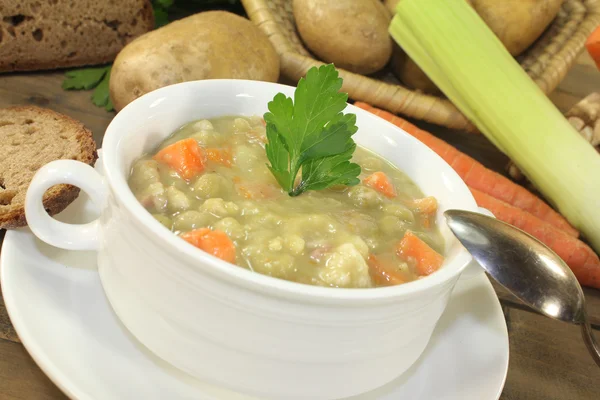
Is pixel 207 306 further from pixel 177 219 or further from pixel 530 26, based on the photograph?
Result: pixel 530 26

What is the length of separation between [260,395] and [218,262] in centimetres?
38

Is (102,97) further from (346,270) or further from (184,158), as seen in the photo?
(346,270)

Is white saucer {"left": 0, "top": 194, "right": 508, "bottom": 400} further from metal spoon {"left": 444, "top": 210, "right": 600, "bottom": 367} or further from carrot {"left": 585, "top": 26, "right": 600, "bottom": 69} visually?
carrot {"left": 585, "top": 26, "right": 600, "bottom": 69}

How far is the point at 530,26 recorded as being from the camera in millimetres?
3361

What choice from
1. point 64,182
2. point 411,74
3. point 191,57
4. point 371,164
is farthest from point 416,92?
point 64,182

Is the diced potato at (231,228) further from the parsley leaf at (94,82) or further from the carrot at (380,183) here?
the parsley leaf at (94,82)

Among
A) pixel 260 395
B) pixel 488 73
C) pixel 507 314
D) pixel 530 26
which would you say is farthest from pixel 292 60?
pixel 260 395

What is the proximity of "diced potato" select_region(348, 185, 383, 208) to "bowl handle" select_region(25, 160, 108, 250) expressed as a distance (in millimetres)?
716

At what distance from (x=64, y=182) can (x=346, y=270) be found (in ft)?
2.37

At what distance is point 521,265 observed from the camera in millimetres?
1588

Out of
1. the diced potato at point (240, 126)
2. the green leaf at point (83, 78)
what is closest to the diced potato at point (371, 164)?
the diced potato at point (240, 126)

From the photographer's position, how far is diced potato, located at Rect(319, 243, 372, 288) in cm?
135

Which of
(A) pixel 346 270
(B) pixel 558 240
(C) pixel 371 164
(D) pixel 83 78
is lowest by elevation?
(B) pixel 558 240

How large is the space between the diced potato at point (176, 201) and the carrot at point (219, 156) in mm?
231
